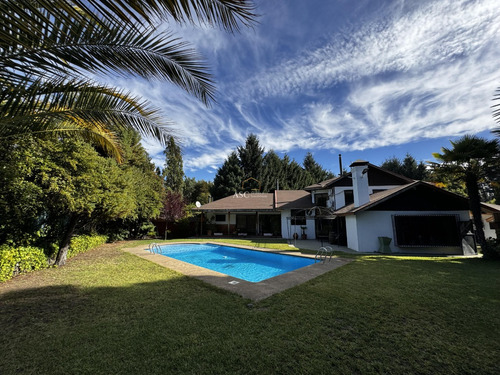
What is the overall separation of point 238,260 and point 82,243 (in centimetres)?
931

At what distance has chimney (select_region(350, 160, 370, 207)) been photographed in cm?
1438

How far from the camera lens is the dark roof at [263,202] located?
72.9ft

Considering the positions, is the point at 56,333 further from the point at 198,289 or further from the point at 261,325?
the point at 261,325

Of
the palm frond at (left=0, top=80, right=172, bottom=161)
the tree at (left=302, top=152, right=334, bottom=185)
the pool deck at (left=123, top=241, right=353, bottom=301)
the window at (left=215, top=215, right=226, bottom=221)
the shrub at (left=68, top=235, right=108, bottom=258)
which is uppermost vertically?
the tree at (left=302, top=152, right=334, bottom=185)

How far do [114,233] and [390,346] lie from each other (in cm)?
2048

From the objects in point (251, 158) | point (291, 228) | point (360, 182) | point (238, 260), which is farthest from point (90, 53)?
point (251, 158)

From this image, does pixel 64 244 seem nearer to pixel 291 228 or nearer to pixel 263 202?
pixel 291 228

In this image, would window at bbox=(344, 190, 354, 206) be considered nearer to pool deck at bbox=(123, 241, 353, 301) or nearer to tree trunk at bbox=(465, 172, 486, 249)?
tree trunk at bbox=(465, 172, 486, 249)

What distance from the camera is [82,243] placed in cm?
1257

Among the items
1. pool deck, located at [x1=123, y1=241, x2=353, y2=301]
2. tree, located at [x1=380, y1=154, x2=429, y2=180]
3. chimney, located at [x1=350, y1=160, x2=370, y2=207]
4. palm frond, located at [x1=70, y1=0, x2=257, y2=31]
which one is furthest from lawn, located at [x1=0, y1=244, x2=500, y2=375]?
tree, located at [x1=380, y1=154, x2=429, y2=180]

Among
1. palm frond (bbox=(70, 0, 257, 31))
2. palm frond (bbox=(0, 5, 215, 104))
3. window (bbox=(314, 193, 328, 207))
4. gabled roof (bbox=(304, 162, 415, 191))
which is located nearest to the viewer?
palm frond (bbox=(70, 0, 257, 31))

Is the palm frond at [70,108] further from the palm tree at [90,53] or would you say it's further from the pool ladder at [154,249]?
the pool ladder at [154,249]

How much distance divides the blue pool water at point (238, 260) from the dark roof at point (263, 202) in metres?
6.41

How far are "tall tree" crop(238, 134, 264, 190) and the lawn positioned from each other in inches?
1313
